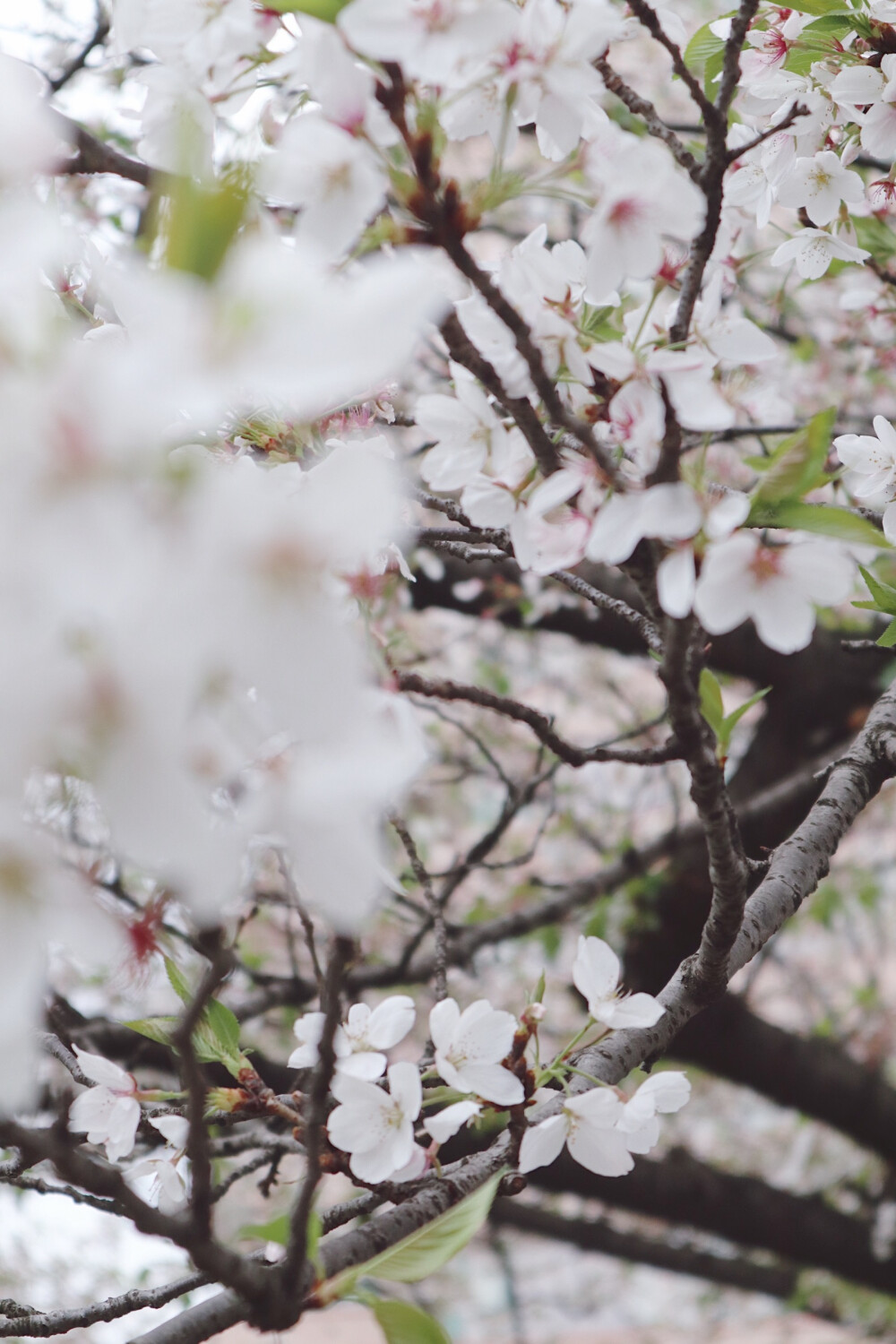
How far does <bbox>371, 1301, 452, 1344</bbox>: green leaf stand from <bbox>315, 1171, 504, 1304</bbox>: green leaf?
0.08 ft

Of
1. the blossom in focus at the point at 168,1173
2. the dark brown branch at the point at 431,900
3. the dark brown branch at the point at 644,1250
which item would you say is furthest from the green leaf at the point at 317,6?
the dark brown branch at the point at 644,1250

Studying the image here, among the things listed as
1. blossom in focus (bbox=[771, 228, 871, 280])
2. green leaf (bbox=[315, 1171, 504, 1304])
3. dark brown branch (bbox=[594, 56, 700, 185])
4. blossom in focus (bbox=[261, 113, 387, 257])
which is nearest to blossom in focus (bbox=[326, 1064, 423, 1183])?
green leaf (bbox=[315, 1171, 504, 1304])

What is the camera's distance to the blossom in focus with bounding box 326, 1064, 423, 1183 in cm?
62

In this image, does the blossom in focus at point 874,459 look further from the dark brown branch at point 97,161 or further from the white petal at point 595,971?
the dark brown branch at point 97,161

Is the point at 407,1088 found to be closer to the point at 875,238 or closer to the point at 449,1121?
the point at 449,1121

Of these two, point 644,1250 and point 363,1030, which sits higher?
point 363,1030

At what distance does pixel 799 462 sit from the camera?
0.46m

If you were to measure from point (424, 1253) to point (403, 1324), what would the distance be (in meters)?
0.05

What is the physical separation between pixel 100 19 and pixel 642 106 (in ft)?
4.79

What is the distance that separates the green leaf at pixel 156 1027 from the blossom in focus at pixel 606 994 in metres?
0.31

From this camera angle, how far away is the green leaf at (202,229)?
0.29 m

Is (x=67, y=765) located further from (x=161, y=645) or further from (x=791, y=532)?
(x=791, y=532)

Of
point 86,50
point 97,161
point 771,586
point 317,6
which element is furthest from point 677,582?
point 86,50

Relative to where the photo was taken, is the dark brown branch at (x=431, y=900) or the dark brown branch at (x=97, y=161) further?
the dark brown branch at (x=431, y=900)
